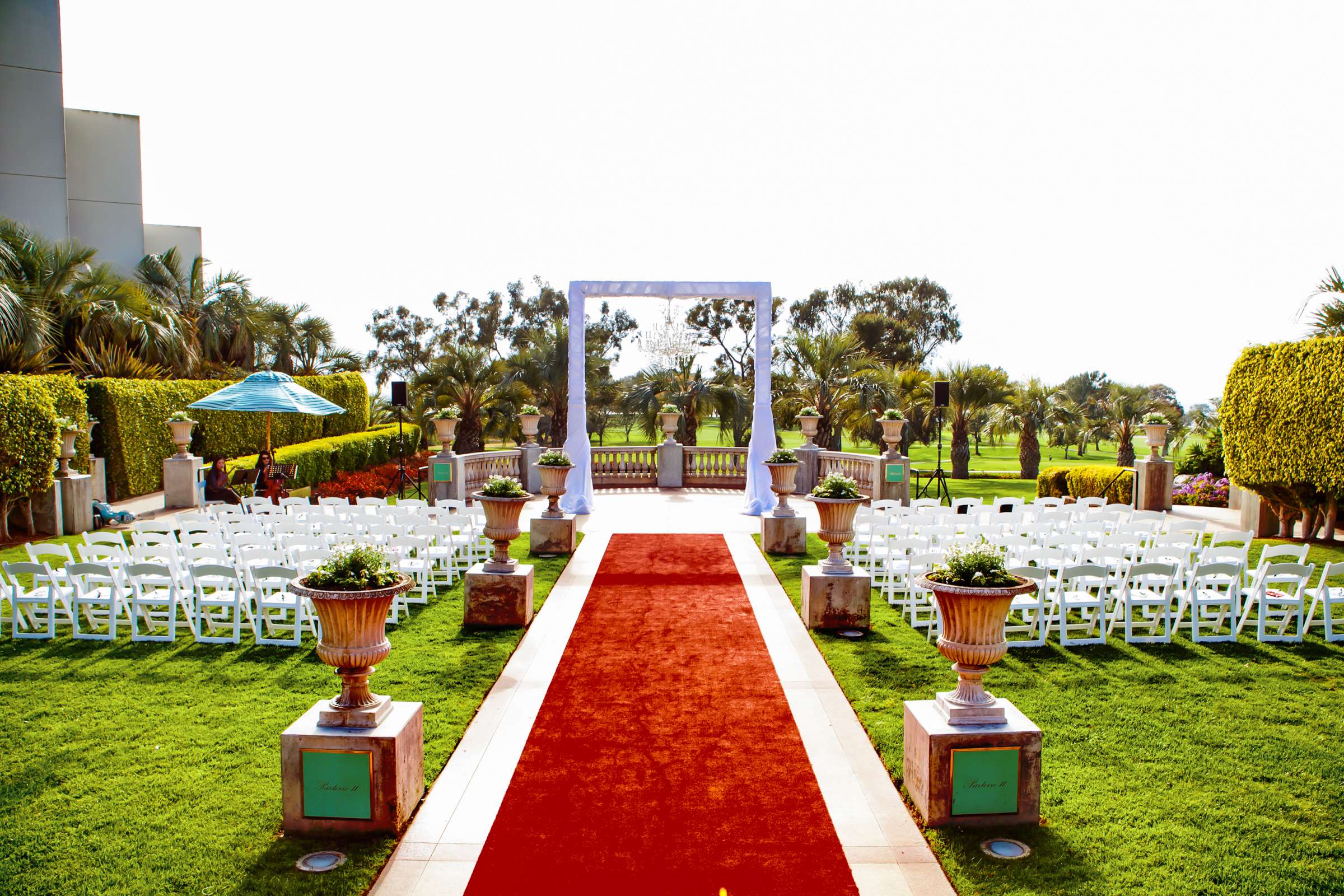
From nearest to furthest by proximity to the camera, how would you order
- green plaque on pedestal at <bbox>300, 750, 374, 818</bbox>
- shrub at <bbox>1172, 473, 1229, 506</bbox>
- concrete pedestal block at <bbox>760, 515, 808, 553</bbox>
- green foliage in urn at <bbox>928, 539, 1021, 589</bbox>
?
green plaque on pedestal at <bbox>300, 750, 374, 818</bbox>
green foliage in urn at <bbox>928, 539, 1021, 589</bbox>
concrete pedestal block at <bbox>760, 515, 808, 553</bbox>
shrub at <bbox>1172, 473, 1229, 506</bbox>

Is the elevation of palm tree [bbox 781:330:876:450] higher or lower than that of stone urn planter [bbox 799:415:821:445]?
higher

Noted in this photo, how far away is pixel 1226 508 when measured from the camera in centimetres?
1930

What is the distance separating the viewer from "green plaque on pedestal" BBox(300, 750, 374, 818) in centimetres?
425

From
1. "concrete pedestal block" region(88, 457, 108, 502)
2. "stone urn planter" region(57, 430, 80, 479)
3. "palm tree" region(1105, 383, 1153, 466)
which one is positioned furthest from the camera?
"palm tree" region(1105, 383, 1153, 466)

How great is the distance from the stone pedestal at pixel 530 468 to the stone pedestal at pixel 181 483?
6.88 m

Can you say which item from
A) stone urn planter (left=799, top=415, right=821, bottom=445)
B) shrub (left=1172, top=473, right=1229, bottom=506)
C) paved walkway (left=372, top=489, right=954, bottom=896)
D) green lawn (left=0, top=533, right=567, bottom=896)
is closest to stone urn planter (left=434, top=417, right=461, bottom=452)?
stone urn planter (left=799, top=415, right=821, bottom=445)

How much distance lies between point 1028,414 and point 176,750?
90.3 feet

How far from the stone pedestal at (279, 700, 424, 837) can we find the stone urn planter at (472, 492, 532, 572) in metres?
4.03

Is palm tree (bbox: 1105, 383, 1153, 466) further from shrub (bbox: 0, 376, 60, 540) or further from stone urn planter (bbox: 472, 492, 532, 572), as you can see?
shrub (bbox: 0, 376, 60, 540)

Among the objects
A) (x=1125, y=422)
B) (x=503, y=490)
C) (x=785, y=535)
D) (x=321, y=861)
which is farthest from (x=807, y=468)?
(x=321, y=861)

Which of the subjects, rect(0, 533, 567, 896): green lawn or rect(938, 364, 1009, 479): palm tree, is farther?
rect(938, 364, 1009, 479): palm tree

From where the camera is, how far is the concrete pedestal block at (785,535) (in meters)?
12.2

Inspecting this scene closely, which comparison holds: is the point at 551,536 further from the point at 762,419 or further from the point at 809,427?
the point at 809,427

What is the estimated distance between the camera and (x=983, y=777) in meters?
4.35
